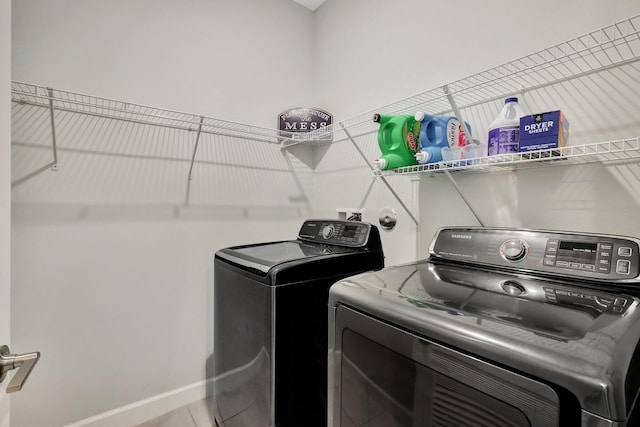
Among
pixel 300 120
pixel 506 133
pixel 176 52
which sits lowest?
pixel 506 133

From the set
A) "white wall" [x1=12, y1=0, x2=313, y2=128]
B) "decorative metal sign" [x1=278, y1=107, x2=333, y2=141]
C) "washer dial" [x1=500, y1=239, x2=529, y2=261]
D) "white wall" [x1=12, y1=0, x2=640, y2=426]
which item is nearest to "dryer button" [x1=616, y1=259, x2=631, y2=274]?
"washer dial" [x1=500, y1=239, x2=529, y2=261]

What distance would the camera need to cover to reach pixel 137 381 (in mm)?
1797

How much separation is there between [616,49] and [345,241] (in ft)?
4.18

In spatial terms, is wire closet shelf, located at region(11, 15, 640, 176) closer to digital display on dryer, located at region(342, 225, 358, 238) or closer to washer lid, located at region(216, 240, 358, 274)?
digital display on dryer, located at region(342, 225, 358, 238)

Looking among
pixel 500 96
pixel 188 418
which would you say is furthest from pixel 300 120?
pixel 188 418

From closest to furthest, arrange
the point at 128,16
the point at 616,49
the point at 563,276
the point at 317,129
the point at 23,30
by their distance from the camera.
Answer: the point at 563,276 < the point at 616,49 < the point at 23,30 < the point at 128,16 < the point at 317,129

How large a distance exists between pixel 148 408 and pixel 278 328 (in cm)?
132

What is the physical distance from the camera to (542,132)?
0.99 m

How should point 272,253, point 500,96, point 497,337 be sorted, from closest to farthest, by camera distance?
point 497,337
point 500,96
point 272,253

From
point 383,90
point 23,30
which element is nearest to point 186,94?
point 23,30

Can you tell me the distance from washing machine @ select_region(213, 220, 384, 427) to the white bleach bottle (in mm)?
656

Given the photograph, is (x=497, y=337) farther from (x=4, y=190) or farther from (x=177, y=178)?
(x=177, y=178)

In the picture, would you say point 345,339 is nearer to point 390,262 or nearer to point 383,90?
point 390,262

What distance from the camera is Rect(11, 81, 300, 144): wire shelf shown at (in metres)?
1.45
